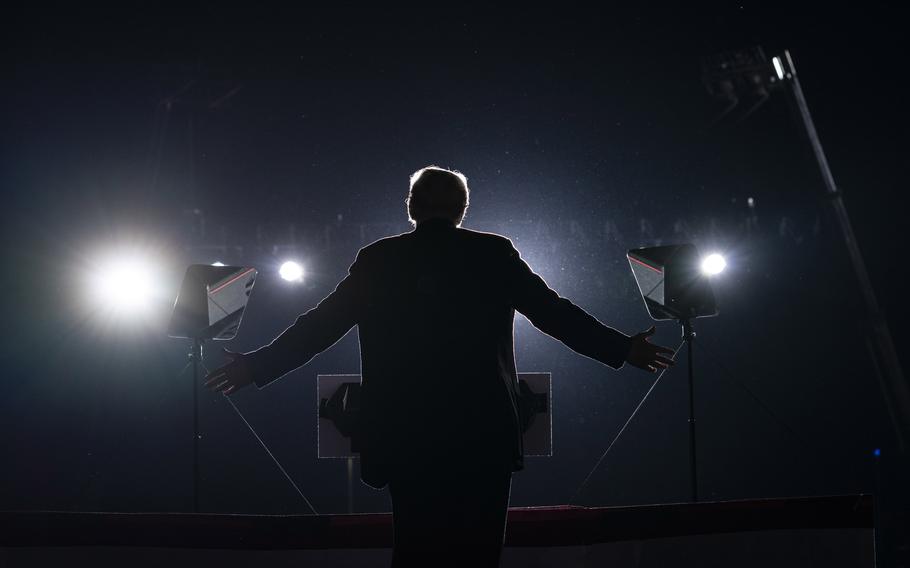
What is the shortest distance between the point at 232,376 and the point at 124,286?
368 cm

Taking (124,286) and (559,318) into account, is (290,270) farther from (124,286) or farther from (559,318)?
(559,318)

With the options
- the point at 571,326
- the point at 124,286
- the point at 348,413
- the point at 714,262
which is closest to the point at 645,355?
the point at 571,326

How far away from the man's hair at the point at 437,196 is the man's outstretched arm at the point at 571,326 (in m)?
0.17

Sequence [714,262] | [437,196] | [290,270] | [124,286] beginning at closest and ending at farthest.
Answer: [437,196], [124,286], [714,262], [290,270]

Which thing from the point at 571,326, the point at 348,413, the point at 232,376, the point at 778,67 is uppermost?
the point at 778,67

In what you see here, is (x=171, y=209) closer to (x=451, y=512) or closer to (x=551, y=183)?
(x=551, y=183)

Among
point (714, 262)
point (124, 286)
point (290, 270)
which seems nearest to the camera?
point (124, 286)

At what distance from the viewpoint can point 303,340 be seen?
173cm

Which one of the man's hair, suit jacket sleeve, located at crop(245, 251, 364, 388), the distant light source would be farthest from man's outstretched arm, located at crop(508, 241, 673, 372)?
the distant light source

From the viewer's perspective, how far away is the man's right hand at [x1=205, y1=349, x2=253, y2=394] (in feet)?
5.89

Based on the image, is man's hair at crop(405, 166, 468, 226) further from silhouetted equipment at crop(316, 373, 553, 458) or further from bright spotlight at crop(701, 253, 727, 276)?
bright spotlight at crop(701, 253, 727, 276)

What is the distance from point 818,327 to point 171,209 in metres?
4.94

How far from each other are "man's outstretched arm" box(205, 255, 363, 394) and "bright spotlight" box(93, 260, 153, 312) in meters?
3.56

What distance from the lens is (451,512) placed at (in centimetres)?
145
